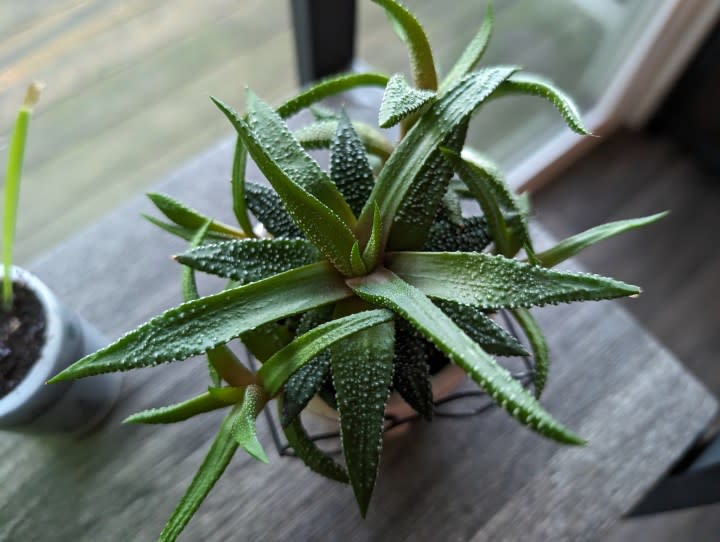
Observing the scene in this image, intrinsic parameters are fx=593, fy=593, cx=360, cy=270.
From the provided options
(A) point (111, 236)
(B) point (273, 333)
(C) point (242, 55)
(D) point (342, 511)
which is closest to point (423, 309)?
(B) point (273, 333)

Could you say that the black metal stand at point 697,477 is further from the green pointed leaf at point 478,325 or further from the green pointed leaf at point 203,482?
the green pointed leaf at point 203,482

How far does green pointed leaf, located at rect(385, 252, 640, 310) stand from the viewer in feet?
1.02

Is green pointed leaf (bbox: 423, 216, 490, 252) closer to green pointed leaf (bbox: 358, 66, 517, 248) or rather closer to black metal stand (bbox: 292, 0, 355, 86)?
green pointed leaf (bbox: 358, 66, 517, 248)

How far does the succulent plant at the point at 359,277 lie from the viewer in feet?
1.03

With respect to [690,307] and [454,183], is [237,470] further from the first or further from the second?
[690,307]

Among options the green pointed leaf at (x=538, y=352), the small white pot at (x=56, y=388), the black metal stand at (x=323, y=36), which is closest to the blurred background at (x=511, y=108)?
the black metal stand at (x=323, y=36)

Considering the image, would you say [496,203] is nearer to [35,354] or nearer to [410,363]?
[410,363]

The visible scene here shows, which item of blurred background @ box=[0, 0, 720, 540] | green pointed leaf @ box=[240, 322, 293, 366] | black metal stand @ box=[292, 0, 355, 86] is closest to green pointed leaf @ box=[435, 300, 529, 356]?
green pointed leaf @ box=[240, 322, 293, 366]

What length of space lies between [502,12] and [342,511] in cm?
82

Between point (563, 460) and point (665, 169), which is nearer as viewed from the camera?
point (563, 460)

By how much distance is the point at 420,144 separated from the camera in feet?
1.23

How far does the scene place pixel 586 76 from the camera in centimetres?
103

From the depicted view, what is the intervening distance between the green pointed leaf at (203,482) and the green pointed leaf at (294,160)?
140 mm

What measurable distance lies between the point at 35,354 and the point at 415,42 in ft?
1.15
